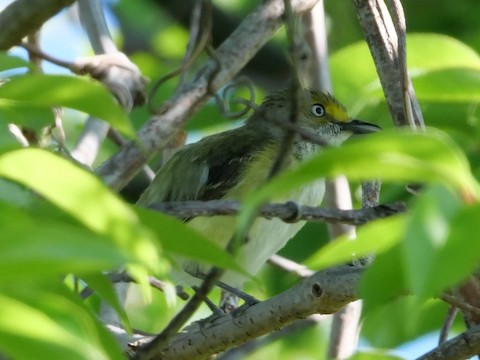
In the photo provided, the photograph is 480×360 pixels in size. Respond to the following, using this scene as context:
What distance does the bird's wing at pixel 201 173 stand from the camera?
17.5ft

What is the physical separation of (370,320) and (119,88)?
5.17ft

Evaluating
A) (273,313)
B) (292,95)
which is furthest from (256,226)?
(292,95)

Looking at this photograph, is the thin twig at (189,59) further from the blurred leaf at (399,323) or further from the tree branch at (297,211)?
the tree branch at (297,211)

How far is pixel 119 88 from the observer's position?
4738 millimetres

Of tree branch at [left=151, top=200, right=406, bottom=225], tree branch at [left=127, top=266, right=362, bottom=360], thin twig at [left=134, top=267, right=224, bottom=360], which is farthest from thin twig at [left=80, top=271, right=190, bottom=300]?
thin twig at [left=134, top=267, right=224, bottom=360]

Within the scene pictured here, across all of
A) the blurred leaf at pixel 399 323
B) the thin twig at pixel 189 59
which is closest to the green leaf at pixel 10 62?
the thin twig at pixel 189 59

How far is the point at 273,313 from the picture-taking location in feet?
11.2

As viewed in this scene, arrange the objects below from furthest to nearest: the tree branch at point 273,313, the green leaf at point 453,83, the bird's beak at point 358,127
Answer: the bird's beak at point 358,127 → the tree branch at point 273,313 → the green leaf at point 453,83

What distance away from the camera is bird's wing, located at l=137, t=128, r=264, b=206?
5.35 metres

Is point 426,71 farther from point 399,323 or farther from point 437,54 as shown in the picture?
point 399,323

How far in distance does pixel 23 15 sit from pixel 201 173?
158 centimetres

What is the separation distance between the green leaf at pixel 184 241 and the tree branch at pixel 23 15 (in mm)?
2542

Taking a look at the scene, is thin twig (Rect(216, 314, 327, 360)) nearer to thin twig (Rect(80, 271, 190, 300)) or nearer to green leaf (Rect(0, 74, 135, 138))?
thin twig (Rect(80, 271, 190, 300))

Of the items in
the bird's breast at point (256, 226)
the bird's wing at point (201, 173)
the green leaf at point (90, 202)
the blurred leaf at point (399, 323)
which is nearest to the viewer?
the green leaf at point (90, 202)
